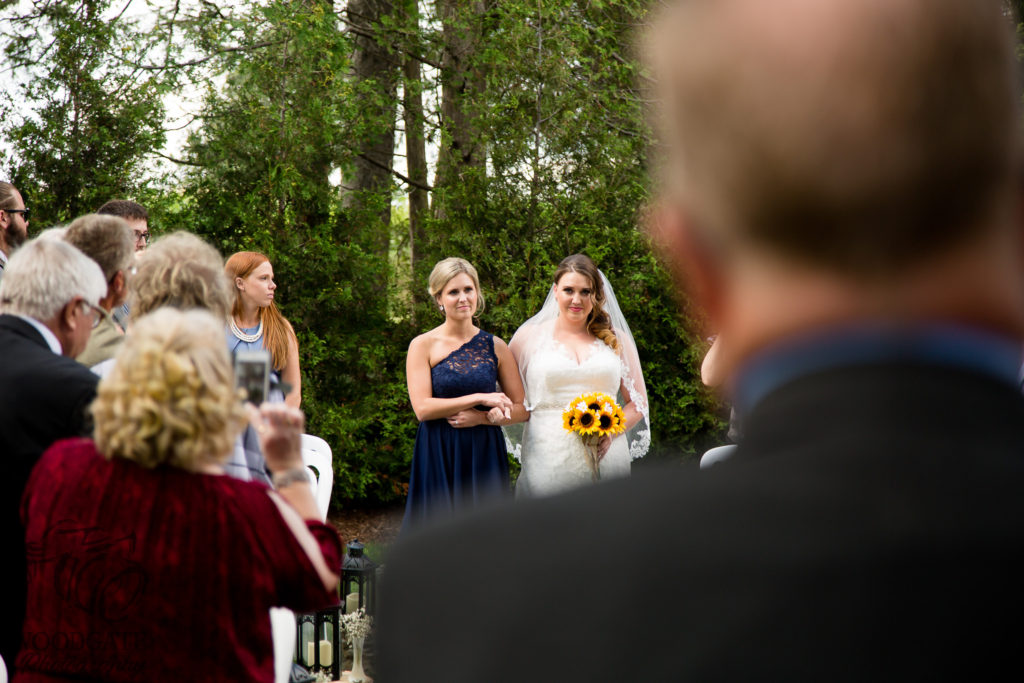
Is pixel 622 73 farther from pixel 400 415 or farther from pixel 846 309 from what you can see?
pixel 846 309

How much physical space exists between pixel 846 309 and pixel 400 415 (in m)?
8.25

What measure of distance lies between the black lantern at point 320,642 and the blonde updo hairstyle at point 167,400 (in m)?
2.56

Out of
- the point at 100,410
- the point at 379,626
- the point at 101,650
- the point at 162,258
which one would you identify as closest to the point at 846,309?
the point at 379,626

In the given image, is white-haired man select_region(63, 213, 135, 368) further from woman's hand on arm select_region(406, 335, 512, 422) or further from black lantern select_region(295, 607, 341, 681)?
woman's hand on arm select_region(406, 335, 512, 422)

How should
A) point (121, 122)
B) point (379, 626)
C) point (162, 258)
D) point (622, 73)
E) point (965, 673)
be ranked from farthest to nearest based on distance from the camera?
point (622, 73)
point (121, 122)
point (162, 258)
point (379, 626)
point (965, 673)

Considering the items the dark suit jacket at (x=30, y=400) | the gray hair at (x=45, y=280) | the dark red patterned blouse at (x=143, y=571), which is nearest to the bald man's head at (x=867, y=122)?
the dark red patterned blouse at (x=143, y=571)

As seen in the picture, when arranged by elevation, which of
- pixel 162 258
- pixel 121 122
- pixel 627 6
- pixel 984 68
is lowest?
pixel 984 68

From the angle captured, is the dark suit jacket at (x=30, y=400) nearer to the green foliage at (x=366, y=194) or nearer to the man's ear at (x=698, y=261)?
the man's ear at (x=698, y=261)

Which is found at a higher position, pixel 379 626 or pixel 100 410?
pixel 100 410

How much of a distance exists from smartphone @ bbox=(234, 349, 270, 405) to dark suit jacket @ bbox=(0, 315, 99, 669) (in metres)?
0.60

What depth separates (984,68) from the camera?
519 millimetres

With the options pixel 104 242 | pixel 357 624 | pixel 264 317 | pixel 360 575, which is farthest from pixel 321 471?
pixel 104 242

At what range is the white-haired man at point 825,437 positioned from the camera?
1.54 ft

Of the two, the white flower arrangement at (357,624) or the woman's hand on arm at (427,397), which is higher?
the woman's hand on arm at (427,397)
